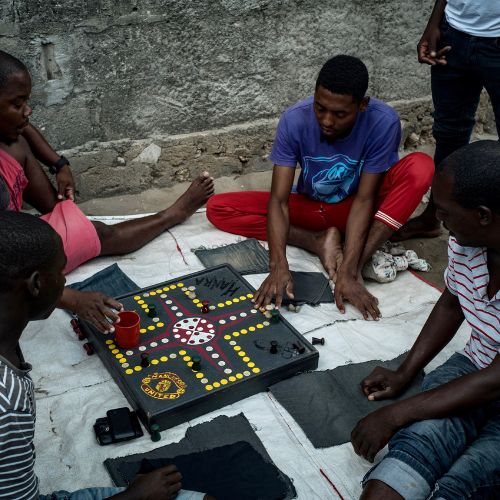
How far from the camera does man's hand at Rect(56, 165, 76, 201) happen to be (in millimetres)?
3623

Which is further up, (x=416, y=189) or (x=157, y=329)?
(x=416, y=189)

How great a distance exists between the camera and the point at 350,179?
3.54m

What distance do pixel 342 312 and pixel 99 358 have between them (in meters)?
1.13

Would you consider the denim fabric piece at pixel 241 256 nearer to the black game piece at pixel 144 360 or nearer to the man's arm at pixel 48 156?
the man's arm at pixel 48 156

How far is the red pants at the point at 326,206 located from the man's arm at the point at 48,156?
76cm

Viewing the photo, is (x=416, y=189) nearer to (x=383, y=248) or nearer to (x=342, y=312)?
(x=383, y=248)

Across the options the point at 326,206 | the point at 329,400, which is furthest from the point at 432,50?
the point at 329,400

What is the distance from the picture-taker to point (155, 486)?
1954mm

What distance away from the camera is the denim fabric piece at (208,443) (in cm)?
236

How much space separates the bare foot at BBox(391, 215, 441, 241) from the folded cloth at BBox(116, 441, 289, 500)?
1.85 m

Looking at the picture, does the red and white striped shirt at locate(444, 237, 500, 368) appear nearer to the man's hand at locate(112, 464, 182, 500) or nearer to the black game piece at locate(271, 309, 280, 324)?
the black game piece at locate(271, 309, 280, 324)

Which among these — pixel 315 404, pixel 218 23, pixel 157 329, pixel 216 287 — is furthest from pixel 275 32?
pixel 315 404

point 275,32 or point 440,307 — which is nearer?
point 440,307

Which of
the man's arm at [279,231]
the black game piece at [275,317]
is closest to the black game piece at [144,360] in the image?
the black game piece at [275,317]
